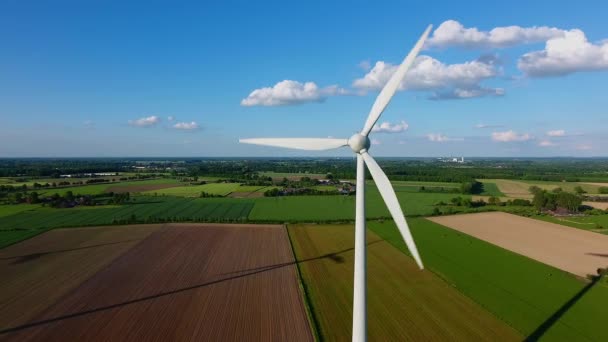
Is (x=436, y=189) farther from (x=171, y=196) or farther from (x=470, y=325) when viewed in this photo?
(x=470, y=325)

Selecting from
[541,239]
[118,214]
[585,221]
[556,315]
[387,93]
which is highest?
[387,93]

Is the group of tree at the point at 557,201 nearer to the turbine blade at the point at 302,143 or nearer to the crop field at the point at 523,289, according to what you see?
the crop field at the point at 523,289

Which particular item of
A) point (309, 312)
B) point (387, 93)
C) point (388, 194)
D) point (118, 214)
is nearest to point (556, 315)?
point (309, 312)

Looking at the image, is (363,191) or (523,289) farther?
(523,289)

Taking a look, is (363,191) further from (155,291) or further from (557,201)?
(557,201)

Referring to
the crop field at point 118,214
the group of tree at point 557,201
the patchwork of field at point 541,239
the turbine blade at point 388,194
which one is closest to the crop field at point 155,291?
the turbine blade at point 388,194

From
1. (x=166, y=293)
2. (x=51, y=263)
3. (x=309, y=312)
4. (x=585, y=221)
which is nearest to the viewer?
(x=309, y=312)

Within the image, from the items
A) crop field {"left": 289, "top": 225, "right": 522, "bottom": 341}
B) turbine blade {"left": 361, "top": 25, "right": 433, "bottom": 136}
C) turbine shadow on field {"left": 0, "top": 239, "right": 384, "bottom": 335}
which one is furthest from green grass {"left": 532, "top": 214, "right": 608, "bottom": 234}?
turbine blade {"left": 361, "top": 25, "right": 433, "bottom": 136}
